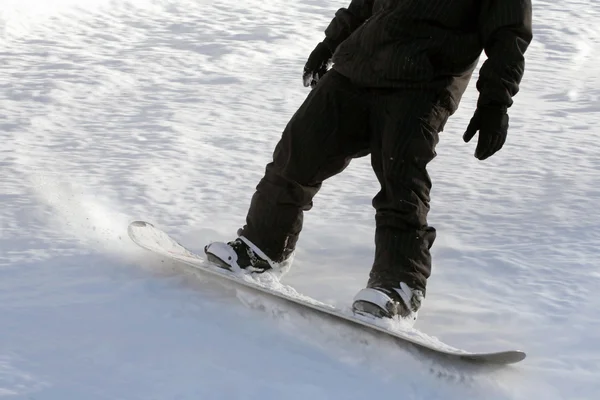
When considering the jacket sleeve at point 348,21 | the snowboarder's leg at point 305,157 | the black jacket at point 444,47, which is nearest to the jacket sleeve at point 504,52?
the black jacket at point 444,47

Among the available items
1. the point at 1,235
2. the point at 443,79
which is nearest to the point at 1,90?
A: the point at 1,235

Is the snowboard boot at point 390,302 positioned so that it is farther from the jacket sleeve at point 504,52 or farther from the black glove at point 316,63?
the black glove at point 316,63

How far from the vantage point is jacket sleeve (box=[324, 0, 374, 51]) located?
3221 mm

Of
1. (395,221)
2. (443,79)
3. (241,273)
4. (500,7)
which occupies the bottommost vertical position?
(241,273)

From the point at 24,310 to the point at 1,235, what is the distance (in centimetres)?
68

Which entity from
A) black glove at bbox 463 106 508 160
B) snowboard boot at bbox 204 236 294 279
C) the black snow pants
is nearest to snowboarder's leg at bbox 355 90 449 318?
the black snow pants

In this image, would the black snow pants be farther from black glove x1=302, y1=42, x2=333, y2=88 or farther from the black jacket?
black glove x1=302, y1=42, x2=333, y2=88

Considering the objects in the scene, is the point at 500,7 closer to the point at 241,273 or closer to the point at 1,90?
the point at 241,273

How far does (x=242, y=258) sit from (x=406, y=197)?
1.88ft

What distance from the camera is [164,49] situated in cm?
651

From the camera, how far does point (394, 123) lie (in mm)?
2877

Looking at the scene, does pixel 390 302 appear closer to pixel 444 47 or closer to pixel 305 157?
pixel 305 157

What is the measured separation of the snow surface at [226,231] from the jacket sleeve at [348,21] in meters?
0.76

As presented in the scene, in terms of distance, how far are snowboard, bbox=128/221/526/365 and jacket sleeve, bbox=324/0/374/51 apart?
34.1 inches
